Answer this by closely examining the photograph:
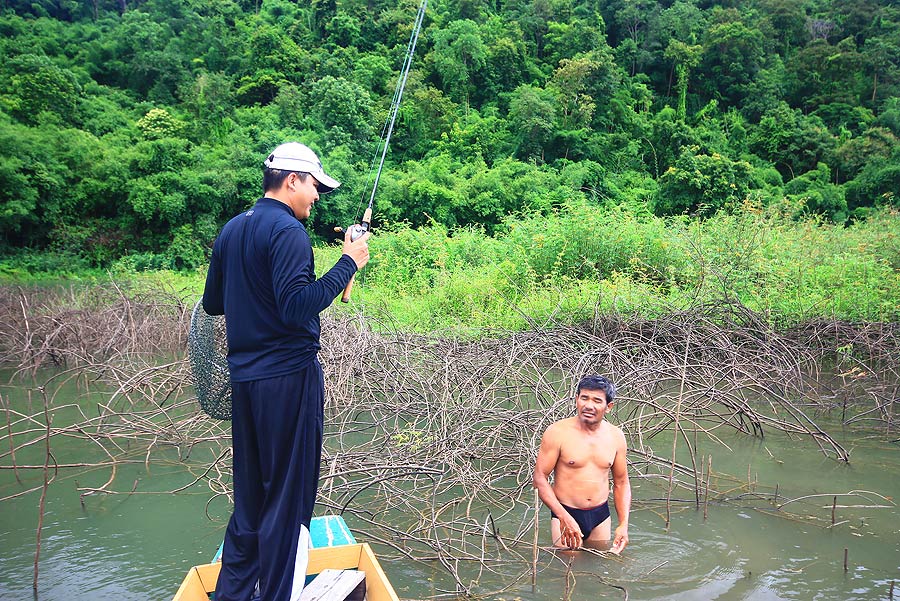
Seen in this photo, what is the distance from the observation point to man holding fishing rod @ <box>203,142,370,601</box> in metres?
2.48

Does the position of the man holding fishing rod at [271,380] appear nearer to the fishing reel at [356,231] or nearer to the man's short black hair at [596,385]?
the fishing reel at [356,231]

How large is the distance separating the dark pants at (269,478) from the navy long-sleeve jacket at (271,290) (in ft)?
0.25

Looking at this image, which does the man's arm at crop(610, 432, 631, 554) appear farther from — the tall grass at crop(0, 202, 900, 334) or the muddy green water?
the tall grass at crop(0, 202, 900, 334)

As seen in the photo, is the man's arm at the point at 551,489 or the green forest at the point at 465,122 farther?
the green forest at the point at 465,122

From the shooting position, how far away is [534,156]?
26891 millimetres

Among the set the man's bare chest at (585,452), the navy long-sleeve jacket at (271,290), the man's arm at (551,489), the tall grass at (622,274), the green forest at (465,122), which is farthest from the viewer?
the green forest at (465,122)

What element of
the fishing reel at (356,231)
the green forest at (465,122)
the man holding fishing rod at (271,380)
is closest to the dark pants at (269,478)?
the man holding fishing rod at (271,380)

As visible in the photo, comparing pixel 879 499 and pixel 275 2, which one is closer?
pixel 879 499

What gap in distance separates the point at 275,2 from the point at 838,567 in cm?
3812

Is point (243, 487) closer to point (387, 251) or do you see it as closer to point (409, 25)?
point (387, 251)

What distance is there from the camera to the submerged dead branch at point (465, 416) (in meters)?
4.84

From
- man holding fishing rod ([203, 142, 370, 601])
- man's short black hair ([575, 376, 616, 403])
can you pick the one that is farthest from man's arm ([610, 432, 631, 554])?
man holding fishing rod ([203, 142, 370, 601])

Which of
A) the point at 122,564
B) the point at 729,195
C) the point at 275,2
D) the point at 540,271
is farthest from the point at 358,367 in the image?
the point at 275,2

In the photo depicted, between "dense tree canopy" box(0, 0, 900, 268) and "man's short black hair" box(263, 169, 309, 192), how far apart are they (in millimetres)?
17518
